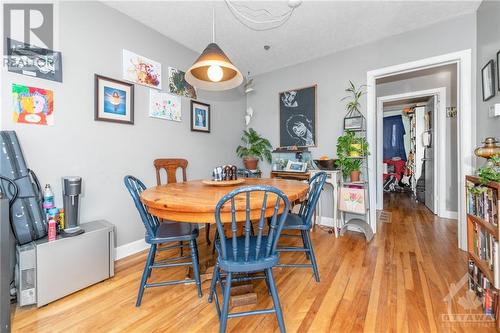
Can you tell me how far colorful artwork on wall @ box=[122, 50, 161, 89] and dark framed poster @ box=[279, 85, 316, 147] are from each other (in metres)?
1.96

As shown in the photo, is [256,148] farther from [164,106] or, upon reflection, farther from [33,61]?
[33,61]

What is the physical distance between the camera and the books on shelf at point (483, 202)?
1.34 meters

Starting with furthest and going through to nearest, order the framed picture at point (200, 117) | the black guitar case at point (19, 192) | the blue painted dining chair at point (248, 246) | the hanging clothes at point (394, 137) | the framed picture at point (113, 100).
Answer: the hanging clothes at point (394, 137) < the framed picture at point (200, 117) < the framed picture at point (113, 100) < the black guitar case at point (19, 192) < the blue painted dining chair at point (248, 246)

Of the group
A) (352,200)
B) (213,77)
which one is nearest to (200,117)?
(213,77)

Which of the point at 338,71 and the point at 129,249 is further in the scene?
the point at 338,71

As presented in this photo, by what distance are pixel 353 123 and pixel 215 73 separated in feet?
6.43

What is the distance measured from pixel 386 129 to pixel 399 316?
630 cm

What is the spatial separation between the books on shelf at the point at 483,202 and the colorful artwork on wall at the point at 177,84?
120 inches

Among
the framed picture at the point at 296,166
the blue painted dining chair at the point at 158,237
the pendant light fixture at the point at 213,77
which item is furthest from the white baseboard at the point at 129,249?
the framed picture at the point at 296,166

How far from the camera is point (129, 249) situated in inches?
92.0

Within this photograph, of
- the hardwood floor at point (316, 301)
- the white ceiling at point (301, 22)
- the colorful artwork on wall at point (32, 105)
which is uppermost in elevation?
the white ceiling at point (301, 22)

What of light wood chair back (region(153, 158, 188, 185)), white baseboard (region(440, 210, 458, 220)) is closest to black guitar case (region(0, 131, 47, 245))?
light wood chair back (region(153, 158, 188, 185))

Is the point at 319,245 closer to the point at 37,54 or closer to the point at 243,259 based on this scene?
the point at 243,259

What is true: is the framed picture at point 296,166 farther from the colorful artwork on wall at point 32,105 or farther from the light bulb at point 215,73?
the colorful artwork on wall at point 32,105
